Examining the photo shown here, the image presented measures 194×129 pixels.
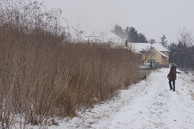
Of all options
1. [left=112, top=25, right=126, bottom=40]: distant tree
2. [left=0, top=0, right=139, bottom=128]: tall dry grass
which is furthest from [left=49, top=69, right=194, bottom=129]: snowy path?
[left=112, top=25, right=126, bottom=40]: distant tree

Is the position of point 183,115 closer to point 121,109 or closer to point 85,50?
point 121,109

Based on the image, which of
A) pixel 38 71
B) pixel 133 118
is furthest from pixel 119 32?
pixel 38 71

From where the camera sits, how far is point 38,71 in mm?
5102

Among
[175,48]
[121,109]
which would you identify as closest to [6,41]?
[121,109]

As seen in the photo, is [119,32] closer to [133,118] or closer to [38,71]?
[133,118]

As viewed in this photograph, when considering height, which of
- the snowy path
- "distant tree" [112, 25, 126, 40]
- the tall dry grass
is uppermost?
"distant tree" [112, 25, 126, 40]

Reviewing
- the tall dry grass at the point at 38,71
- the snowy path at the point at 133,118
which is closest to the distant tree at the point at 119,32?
the snowy path at the point at 133,118

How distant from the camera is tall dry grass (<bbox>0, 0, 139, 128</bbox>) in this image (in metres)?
4.45

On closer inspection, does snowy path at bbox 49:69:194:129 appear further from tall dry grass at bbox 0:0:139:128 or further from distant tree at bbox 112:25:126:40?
distant tree at bbox 112:25:126:40

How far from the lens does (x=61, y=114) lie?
625cm

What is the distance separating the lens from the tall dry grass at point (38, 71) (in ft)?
14.6

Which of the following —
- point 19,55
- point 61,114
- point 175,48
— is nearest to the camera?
point 19,55

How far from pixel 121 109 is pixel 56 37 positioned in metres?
3.56

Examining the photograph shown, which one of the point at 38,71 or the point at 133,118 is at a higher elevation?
the point at 38,71
